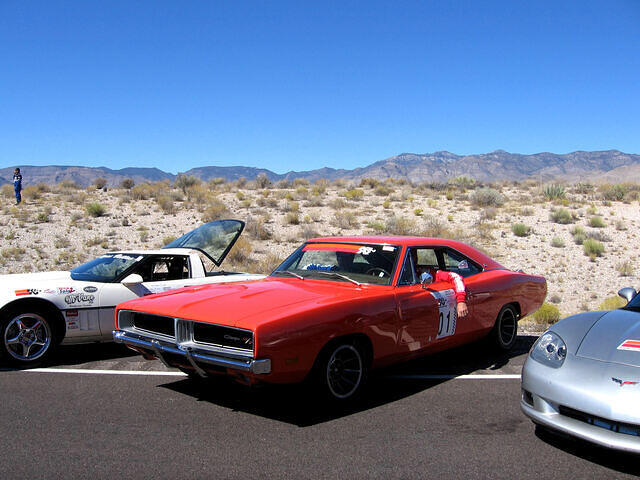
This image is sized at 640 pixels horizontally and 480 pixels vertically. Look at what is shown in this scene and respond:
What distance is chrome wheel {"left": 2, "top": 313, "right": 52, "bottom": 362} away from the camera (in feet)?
21.1

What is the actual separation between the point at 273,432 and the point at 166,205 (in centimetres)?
2258

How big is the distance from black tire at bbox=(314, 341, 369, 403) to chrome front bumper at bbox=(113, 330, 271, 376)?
2.03 feet

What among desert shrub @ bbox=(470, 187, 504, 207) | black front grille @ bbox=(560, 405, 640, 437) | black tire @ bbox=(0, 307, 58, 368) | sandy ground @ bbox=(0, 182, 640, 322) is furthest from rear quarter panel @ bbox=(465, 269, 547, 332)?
desert shrub @ bbox=(470, 187, 504, 207)

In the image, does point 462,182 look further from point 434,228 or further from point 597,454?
point 597,454

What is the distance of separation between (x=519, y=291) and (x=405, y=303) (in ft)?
7.66

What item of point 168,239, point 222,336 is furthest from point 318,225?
point 222,336

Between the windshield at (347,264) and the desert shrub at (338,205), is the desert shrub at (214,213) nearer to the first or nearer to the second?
the desert shrub at (338,205)

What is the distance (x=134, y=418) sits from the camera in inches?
193

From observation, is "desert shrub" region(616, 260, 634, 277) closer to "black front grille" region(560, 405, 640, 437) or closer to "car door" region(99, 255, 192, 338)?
"car door" region(99, 255, 192, 338)

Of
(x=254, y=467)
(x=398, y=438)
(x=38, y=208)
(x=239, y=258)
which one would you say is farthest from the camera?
(x=38, y=208)

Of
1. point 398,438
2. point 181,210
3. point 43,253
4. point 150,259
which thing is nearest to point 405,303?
point 398,438

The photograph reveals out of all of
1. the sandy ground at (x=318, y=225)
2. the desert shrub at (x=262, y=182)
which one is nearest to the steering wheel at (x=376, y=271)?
the sandy ground at (x=318, y=225)

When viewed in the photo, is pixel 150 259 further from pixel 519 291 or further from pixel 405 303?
pixel 519 291

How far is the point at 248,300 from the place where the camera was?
17.1 ft
